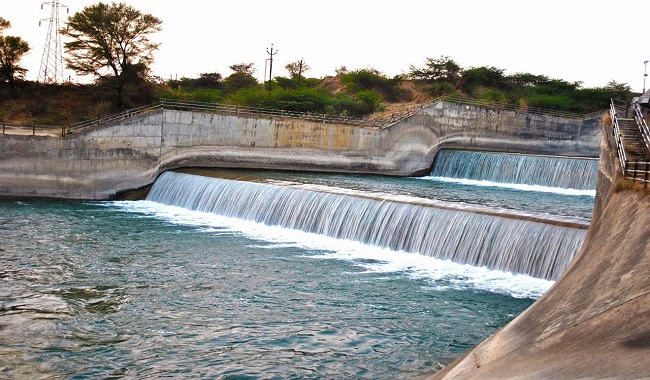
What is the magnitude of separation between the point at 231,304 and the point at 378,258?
487cm

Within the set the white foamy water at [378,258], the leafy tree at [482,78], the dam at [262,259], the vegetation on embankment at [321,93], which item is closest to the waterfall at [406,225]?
the dam at [262,259]

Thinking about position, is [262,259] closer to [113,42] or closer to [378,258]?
[378,258]

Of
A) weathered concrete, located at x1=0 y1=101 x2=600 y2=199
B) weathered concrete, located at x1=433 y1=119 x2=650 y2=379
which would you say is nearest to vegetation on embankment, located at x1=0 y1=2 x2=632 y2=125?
weathered concrete, located at x1=0 y1=101 x2=600 y2=199

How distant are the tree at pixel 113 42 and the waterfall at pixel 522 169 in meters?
17.5

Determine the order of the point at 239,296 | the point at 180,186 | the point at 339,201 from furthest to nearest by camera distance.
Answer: the point at 180,186 → the point at 339,201 → the point at 239,296

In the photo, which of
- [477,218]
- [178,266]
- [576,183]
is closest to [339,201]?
[477,218]

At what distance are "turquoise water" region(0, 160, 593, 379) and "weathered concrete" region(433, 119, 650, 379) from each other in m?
1.94

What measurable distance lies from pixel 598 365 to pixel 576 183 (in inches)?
954

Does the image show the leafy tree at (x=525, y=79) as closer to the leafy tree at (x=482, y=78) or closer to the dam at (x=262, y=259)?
the leafy tree at (x=482, y=78)

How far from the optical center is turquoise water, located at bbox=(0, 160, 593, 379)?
8586 millimetres

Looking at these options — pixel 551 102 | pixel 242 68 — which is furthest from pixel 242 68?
pixel 551 102

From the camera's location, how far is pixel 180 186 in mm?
24359

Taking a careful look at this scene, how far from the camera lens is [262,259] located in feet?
48.6

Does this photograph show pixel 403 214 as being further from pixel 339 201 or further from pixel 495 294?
pixel 495 294
